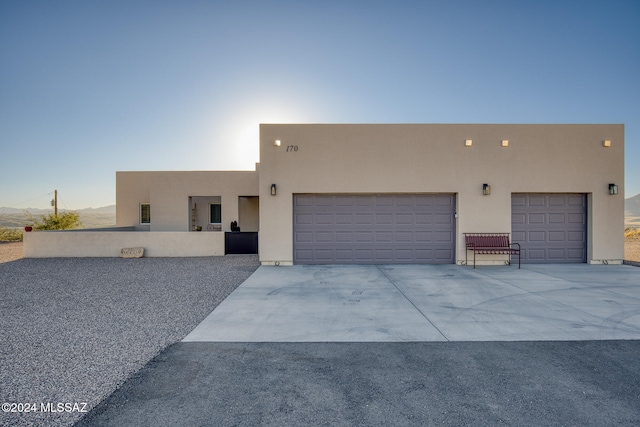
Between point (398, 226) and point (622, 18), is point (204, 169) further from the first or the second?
point (622, 18)

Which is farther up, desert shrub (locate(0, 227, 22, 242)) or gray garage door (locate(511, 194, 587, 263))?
gray garage door (locate(511, 194, 587, 263))

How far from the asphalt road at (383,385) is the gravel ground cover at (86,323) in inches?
14.8

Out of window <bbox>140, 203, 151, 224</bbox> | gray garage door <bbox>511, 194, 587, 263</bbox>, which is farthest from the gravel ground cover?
gray garage door <bbox>511, 194, 587, 263</bbox>

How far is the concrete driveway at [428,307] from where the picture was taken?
151 inches

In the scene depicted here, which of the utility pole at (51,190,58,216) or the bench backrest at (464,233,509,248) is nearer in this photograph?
the bench backrest at (464,233,509,248)

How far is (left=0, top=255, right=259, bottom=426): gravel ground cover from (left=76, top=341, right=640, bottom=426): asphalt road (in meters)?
0.38

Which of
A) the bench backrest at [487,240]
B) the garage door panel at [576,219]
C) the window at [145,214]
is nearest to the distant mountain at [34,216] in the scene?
the window at [145,214]

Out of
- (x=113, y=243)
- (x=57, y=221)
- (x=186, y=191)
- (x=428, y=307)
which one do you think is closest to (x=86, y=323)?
(x=428, y=307)

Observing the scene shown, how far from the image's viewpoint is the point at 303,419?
217 centimetres

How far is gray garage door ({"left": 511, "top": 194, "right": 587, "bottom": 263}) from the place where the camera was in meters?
9.09

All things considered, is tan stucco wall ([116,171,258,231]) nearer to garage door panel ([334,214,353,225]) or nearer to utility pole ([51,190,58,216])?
garage door panel ([334,214,353,225])

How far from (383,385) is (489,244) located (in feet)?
24.9

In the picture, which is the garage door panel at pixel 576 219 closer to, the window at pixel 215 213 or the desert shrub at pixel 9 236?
the window at pixel 215 213

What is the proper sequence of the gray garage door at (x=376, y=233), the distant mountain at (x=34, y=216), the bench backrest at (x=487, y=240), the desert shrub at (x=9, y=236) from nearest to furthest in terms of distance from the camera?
the bench backrest at (x=487, y=240)
the gray garage door at (x=376, y=233)
the desert shrub at (x=9, y=236)
the distant mountain at (x=34, y=216)
